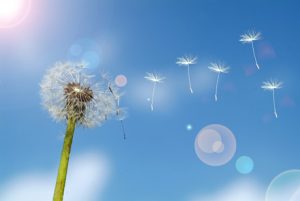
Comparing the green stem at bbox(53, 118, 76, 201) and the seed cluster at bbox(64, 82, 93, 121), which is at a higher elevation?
the seed cluster at bbox(64, 82, 93, 121)

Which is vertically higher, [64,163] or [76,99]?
[76,99]

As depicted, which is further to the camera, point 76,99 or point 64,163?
point 76,99

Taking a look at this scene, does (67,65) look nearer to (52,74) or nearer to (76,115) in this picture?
(52,74)

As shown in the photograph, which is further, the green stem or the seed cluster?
the seed cluster

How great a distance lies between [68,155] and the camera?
26688 mm

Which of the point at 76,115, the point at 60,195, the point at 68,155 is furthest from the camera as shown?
the point at 76,115

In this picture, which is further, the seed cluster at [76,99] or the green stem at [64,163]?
the seed cluster at [76,99]

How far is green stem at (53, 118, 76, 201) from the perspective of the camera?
81.4ft

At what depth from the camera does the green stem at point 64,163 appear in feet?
81.4

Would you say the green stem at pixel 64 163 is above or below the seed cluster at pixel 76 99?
below

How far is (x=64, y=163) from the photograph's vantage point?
2608cm

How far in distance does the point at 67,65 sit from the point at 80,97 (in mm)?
4855

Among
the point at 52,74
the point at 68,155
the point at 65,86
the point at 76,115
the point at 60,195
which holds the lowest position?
the point at 60,195

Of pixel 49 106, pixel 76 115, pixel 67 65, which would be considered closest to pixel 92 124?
pixel 76 115
